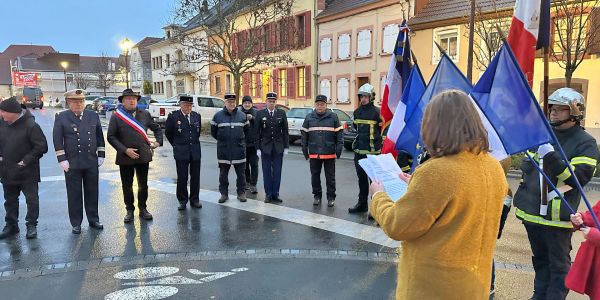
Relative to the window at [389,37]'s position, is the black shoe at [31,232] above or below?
below

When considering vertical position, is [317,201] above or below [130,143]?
below

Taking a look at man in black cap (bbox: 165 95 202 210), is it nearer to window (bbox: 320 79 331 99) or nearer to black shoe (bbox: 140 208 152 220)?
black shoe (bbox: 140 208 152 220)

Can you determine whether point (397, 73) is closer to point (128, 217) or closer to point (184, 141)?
point (184, 141)

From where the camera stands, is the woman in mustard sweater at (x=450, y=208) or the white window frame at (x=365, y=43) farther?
the white window frame at (x=365, y=43)

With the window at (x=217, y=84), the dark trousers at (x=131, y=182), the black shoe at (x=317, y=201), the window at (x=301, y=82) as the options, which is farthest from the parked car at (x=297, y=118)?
the window at (x=217, y=84)

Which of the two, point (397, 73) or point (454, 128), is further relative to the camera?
point (397, 73)

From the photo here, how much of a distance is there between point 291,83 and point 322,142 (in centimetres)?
2433

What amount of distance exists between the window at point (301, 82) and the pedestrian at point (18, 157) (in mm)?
24883

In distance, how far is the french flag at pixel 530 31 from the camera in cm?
358

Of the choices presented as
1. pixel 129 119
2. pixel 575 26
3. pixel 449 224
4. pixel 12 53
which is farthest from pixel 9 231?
pixel 12 53

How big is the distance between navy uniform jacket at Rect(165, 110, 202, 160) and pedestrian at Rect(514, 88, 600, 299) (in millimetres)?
5151

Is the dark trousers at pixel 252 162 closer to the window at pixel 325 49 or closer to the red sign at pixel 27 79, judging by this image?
the window at pixel 325 49

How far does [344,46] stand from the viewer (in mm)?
27094

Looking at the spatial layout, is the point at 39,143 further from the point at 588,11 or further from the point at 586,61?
the point at 586,61
